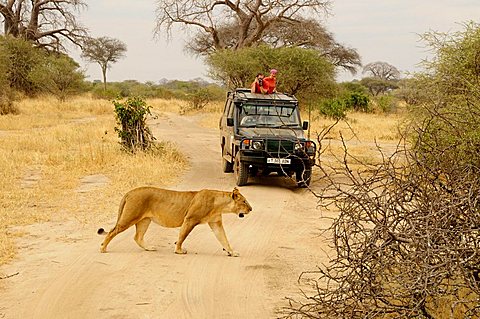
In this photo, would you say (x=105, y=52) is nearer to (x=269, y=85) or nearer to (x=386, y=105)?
(x=386, y=105)

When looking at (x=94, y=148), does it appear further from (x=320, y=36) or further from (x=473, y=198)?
(x=320, y=36)

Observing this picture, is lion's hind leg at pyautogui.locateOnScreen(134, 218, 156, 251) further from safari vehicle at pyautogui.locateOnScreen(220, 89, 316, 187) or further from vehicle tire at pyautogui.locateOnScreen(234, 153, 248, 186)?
vehicle tire at pyautogui.locateOnScreen(234, 153, 248, 186)

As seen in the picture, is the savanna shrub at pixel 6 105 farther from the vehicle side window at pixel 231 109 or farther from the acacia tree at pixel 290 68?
the vehicle side window at pixel 231 109

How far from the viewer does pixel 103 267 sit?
22.0ft

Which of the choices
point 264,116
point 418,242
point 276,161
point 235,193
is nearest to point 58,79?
point 264,116

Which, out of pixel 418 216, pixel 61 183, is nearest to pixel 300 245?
pixel 418 216

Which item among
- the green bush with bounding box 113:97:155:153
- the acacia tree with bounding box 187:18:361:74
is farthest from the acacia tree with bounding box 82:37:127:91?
the green bush with bounding box 113:97:155:153

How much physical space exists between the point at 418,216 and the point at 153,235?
4681mm

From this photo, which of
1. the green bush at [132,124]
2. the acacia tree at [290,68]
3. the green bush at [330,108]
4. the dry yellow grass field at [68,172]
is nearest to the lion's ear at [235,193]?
the dry yellow grass field at [68,172]

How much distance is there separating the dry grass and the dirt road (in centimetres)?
55

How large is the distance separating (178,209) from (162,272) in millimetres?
828

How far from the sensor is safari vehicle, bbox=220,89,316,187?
38.7 feet

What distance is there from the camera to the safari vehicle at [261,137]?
11.8 metres

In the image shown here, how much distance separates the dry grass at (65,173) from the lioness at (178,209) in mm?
1361
